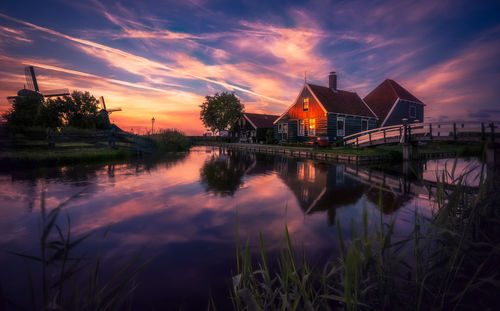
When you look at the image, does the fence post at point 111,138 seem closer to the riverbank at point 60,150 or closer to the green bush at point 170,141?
the riverbank at point 60,150

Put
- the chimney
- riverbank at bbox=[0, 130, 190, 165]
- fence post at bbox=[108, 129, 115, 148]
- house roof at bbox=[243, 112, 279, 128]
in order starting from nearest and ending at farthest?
riverbank at bbox=[0, 130, 190, 165]
fence post at bbox=[108, 129, 115, 148]
the chimney
house roof at bbox=[243, 112, 279, 128]

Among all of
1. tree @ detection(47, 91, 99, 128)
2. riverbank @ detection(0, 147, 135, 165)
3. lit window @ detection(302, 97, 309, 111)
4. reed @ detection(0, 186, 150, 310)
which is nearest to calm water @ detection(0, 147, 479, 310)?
reed @ detection(0, 186, 150, 310)

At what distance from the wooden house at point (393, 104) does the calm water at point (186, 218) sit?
76.3 feet

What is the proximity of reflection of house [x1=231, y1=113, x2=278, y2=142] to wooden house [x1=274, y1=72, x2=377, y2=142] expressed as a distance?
1067cm

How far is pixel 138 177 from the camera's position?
10.1m

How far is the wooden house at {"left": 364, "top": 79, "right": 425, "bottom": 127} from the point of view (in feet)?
95.1

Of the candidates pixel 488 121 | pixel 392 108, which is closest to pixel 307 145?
pixel 392 108

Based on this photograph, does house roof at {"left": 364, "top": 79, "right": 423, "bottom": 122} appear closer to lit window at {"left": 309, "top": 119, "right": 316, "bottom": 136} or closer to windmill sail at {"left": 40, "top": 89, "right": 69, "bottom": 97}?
lit window at {"left": 309, "top": 119, "right": 316, "bottom": 136}

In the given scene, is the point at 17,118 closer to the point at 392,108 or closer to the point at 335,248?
the point at 335,248

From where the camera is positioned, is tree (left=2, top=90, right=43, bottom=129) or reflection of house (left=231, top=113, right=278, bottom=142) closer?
tree (left=2, top=90, right=43, bottom=129)

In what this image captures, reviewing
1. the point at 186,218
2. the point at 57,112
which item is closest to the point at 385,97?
the point at 186,218

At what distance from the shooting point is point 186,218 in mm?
5387

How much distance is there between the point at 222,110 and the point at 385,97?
33.8 meters

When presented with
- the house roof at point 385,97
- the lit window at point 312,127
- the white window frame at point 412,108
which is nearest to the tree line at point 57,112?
the lit window at point 312,127
